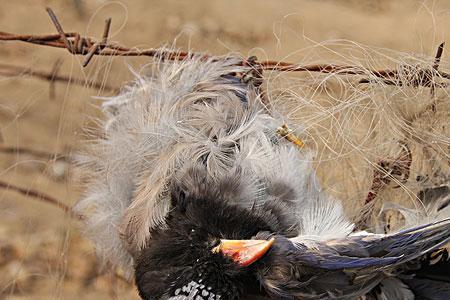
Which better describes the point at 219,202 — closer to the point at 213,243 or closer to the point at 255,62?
the point at 213,243

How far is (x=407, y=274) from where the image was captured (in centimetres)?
121

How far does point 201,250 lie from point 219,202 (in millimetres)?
97

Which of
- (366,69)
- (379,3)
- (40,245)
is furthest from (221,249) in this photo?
(379,3)

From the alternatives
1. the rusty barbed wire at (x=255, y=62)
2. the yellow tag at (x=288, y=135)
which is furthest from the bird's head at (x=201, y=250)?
the rusty barbed wire at (x=255, y=62)

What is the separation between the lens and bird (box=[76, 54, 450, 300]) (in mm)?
1086

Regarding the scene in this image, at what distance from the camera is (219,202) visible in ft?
3.95

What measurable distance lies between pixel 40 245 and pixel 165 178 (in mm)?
1116

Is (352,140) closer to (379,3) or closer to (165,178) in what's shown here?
(165,178)

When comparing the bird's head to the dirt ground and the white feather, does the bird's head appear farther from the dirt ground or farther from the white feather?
the dirt ground

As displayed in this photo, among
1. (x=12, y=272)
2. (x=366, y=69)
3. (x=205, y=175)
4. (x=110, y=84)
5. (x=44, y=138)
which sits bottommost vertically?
(x=12, y=272)

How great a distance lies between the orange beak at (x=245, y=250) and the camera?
1088mm

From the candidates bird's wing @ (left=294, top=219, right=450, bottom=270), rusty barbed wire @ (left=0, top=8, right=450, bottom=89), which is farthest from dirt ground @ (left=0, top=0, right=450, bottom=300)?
bird's wing @ (left=294, top=219, right=450, bottom=270)

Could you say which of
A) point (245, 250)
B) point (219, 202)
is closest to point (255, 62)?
point (219, 202)

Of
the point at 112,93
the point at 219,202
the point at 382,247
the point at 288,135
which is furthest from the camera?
the point at 112,93
